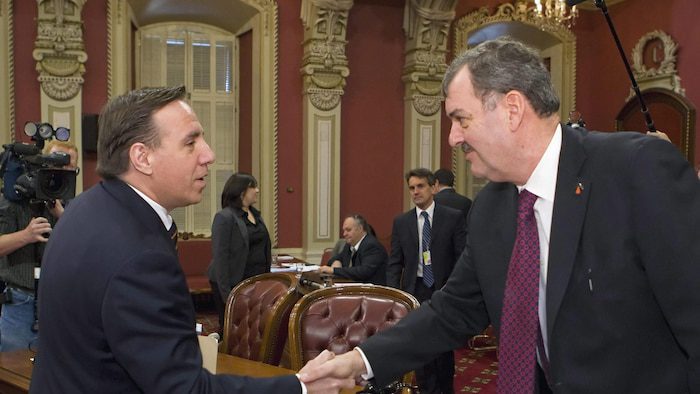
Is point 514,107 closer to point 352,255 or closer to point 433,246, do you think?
point 433,246

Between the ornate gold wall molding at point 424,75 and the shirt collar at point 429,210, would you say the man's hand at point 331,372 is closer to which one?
the shirt collar at point 429,210

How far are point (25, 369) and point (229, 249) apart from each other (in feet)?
7.32

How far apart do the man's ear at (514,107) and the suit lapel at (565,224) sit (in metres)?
0.13

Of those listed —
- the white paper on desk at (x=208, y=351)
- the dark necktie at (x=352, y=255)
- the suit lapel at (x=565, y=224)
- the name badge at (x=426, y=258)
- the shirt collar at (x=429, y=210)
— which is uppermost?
the suit lapel at (x=565, y=224)

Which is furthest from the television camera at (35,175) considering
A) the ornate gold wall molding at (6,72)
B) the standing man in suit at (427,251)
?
the ornate gold wall molding at (6,72)

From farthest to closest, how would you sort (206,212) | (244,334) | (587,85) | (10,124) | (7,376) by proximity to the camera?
(587,85) → (206,212) → (10,124) → (244,334) → (7,376)

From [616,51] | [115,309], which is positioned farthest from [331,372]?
[616,51]

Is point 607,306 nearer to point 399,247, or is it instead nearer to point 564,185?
point 564,185

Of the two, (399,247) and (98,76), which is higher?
(98,76)

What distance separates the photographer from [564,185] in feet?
5.01

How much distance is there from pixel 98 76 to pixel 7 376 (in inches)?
202

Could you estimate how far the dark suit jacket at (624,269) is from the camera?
1.34 meters

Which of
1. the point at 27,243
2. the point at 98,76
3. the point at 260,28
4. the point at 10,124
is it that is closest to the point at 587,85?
the point at 260,28

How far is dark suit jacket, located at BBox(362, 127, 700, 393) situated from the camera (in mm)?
1342
